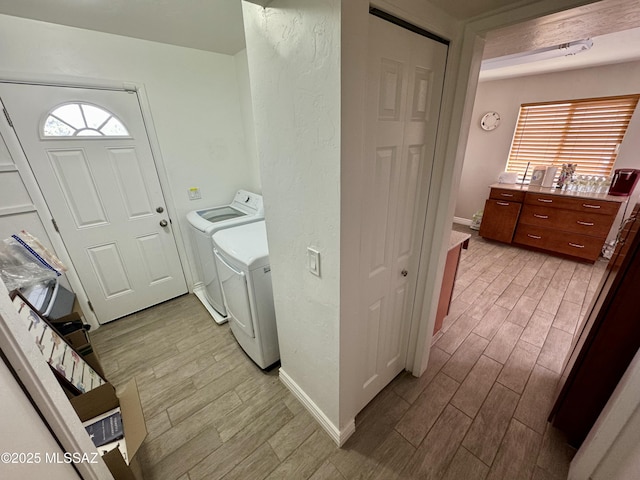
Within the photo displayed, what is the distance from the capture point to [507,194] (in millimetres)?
3553

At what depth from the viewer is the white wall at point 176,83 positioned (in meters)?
1.70

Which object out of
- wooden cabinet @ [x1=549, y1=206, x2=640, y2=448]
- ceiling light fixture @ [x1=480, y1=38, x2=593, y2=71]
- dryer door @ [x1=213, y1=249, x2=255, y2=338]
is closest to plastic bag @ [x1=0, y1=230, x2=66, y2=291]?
dryer door @ [x1=213, y1=249, x2=255, y2=338]

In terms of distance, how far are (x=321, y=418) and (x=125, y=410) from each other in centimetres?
101

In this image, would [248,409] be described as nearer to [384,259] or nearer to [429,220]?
[384,259]

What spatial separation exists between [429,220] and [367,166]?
0.59m

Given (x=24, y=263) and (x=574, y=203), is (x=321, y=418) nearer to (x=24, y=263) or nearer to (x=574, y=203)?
(x=24, y=263)

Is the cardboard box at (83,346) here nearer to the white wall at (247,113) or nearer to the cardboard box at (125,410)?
the cardboard box at (125,410)

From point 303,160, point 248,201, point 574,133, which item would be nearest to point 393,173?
point 303,160

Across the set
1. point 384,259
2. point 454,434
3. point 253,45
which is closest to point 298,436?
point 454,434

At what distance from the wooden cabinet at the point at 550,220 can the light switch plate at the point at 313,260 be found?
3697 mm

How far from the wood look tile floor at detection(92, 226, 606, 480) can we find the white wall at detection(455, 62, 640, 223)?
7.54 ft

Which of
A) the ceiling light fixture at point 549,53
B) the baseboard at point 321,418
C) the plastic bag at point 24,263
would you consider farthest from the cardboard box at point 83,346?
the ceiling light fixture at point 549,53

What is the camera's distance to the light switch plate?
3.54 feet

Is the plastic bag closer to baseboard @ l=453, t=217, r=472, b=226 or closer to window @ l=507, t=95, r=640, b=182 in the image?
baseboard @ l=453, t=217, r=472, b=226
